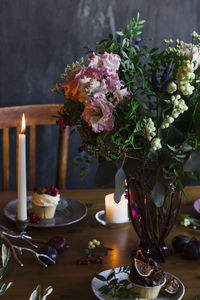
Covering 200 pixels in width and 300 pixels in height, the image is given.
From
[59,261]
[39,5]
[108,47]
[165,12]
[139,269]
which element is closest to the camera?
[139,269]

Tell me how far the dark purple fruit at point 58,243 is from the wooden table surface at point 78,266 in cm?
2

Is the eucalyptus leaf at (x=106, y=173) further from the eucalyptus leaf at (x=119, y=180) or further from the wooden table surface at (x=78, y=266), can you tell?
the wooden table surface at (x=78, y=266)

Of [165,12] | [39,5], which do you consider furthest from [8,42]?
[165,12]

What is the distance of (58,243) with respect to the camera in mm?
1243

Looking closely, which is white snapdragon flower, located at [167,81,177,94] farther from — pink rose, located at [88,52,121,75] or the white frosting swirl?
the white frosting swirl

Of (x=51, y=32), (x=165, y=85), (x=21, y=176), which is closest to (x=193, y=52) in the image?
(x=165, y=85)

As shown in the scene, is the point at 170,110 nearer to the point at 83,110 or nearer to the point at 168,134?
the point at 168,134

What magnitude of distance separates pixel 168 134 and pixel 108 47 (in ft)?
0.82

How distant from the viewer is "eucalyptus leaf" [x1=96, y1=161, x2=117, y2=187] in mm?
1105

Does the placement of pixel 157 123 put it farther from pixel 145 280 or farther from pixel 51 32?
pixel 51 32

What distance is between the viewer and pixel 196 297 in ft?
3.43

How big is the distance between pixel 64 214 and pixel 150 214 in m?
0.42

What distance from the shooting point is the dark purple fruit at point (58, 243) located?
1.24 m

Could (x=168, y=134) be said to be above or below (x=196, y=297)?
above
